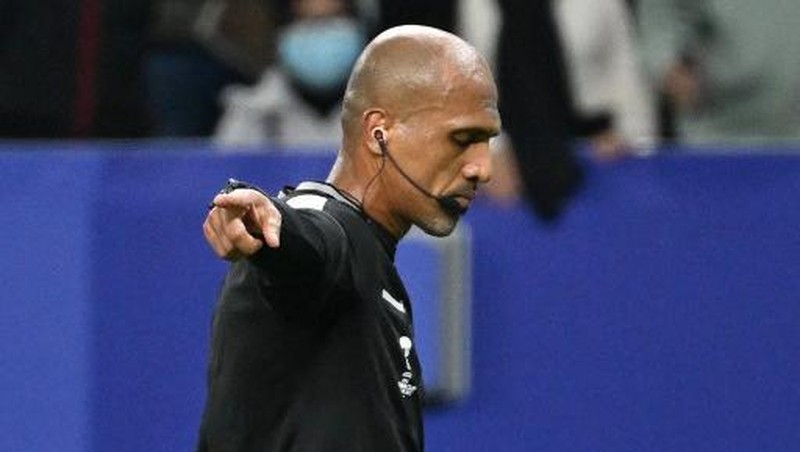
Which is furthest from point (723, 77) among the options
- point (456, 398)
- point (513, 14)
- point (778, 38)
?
point (456, 398)

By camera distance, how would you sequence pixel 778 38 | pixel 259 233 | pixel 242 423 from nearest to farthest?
pixel 259 233 < pixel 242 423 < pixel 778 38

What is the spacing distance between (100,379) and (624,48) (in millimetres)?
1829

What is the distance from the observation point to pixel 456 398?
7.22m

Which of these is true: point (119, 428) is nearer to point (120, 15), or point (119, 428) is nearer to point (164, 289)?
point (164, 289)

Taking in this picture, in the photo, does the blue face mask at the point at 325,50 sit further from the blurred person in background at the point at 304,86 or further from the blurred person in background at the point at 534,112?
the blurred person in background at the point at 534,112

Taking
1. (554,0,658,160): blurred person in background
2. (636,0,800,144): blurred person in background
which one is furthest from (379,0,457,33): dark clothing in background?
(636,0,800,144): blurred person in background

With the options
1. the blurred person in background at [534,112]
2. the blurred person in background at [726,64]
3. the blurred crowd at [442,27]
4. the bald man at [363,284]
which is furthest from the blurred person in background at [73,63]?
the bald man at [363,284]

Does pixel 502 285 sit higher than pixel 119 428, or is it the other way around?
pixel 502 285

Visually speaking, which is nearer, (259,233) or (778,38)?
(259,233)

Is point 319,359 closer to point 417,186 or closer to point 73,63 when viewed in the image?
point 417,186

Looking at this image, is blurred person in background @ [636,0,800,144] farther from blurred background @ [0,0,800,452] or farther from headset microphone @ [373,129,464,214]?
headset microphone @ [373,129,464,214]

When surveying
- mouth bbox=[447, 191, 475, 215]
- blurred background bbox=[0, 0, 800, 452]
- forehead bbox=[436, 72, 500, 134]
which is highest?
forehead bbox=[436, 72, 500, 134]

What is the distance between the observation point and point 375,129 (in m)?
4.16

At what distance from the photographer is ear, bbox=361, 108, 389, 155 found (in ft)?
13.6
